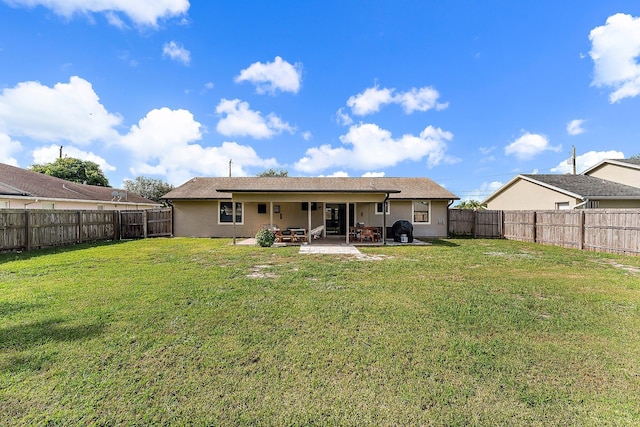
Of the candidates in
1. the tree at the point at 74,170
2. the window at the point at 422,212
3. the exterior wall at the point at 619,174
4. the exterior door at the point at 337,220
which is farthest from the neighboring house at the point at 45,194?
the exterior wall at the point at 619,174

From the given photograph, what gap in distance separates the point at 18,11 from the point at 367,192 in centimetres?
1388

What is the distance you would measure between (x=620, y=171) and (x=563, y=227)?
9069mm

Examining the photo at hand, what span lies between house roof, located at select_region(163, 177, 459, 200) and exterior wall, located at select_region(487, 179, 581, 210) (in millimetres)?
5170

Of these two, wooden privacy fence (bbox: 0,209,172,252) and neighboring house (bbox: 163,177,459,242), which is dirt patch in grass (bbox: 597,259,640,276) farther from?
wooden privacy fence (bbox: 0,209,172,252)

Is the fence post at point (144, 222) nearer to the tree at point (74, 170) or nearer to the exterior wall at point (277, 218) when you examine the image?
the exterior wall at point (277, 218)

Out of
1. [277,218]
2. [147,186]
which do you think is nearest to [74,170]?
[147,186]

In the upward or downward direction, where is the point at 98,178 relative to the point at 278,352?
upward

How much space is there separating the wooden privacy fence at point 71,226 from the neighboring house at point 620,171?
2647cm

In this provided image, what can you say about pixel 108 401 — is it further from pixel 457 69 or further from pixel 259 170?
pixel 259 170

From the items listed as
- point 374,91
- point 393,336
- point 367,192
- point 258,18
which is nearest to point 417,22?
point 374,91

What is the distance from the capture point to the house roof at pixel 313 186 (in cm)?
1516

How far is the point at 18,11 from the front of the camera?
30.1 ft

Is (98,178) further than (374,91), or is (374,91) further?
(98,178)

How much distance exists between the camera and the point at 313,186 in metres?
16.0
